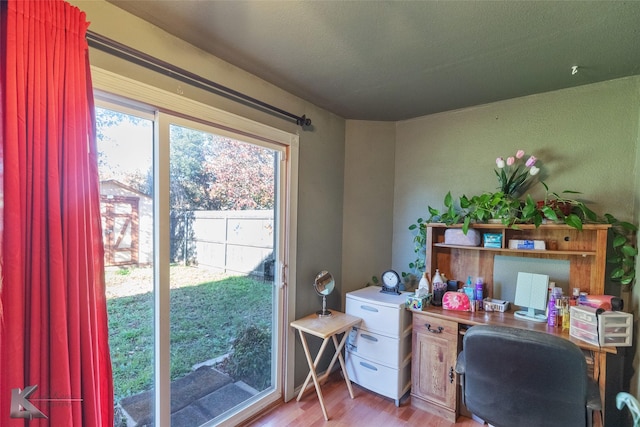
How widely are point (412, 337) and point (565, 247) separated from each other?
125 cm

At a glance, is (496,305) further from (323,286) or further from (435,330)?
(323,286)

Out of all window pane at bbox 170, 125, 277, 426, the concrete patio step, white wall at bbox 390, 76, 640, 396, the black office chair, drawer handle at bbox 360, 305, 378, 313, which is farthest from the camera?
drawer handle at bbox 360, 305, 378, 313

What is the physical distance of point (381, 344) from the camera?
229cm

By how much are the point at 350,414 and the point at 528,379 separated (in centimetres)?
129

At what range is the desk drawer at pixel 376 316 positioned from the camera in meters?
2.22

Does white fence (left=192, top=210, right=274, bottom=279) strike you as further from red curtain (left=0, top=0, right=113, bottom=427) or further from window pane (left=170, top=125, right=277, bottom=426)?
red curtain (left=0, top=0, right=113, bottom=427)

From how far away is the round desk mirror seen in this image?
7.88 ft

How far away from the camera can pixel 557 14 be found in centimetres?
136

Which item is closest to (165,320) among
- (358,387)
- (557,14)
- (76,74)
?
(76,74)

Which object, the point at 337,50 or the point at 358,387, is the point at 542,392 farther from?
the point at 337,50

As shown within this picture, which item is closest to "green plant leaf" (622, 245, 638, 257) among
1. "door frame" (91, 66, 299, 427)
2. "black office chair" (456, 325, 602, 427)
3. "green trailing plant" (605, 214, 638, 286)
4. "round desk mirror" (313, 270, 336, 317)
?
"green trailing plant" (605, 214, 638, 286)

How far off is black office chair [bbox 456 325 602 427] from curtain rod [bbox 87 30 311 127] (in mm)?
1879

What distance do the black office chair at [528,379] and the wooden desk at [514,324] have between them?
1.19ft

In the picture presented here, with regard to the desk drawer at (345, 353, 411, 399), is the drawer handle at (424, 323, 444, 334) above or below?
above
